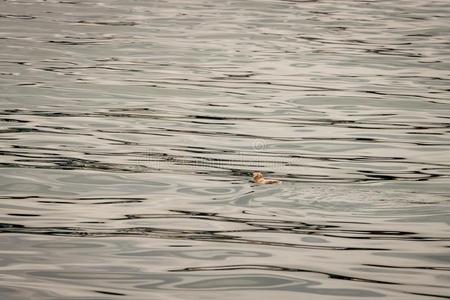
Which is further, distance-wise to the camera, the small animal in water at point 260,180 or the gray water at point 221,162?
the small animal in water at point 260,180

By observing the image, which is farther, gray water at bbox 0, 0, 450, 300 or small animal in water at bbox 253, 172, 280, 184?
small animal in water at bbox 253, 172, 280, 184

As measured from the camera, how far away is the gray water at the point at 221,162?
5.29 m

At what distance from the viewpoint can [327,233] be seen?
598 cm

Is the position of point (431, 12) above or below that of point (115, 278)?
above

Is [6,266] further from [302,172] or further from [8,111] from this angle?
[8,111]

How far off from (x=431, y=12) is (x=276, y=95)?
8.97 meters

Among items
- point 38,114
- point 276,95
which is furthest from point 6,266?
point 276,95

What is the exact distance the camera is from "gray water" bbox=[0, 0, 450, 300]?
529 centimetres

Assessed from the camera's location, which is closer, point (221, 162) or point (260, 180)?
point (260, 180)

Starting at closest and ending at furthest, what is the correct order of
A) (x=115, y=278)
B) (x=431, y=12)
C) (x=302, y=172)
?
(x=115, y=278), (x=302, y=172), (x=431, y=12)

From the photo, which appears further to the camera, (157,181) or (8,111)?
(8,111)

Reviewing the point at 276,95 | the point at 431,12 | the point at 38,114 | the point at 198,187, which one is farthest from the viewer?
the point at 431,12

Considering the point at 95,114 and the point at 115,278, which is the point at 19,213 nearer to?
the point at 115,278

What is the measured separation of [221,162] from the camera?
7988mm
